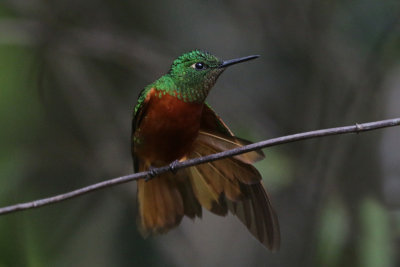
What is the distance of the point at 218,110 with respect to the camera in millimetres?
4961

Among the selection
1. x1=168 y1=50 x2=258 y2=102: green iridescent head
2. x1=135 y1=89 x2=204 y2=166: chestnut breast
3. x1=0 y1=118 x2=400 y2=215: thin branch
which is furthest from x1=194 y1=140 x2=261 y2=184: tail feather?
x1=0 y1=118 x2=400 y2=215: thin branch

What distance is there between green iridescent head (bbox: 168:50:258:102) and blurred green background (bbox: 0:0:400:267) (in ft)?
2.84

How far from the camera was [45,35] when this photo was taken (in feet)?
16.2

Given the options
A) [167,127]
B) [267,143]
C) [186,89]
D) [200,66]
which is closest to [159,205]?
[167,127]

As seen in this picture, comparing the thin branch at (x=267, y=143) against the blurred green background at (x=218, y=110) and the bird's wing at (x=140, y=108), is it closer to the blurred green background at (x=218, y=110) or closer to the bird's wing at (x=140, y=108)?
the bird's wing at (x=140, y=108)

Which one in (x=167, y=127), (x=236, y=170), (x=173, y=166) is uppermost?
(x=167, y=127)

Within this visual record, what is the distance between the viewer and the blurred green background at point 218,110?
4078 millimetres

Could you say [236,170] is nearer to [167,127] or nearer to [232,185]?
[232,185]

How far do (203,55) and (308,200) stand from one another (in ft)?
4.59

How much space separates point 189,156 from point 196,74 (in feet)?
1.48

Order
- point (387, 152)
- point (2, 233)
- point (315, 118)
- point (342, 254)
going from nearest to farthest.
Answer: point (2, 233), point (342, 254), point (387, 152), point (315, 118)

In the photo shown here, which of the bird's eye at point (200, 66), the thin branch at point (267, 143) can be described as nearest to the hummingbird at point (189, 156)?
the bird's eye at point (200, 66)

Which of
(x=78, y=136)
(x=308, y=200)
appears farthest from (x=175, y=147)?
(x=78, y=136)

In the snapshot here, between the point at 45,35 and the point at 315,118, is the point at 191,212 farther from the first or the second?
the point at 45,35
